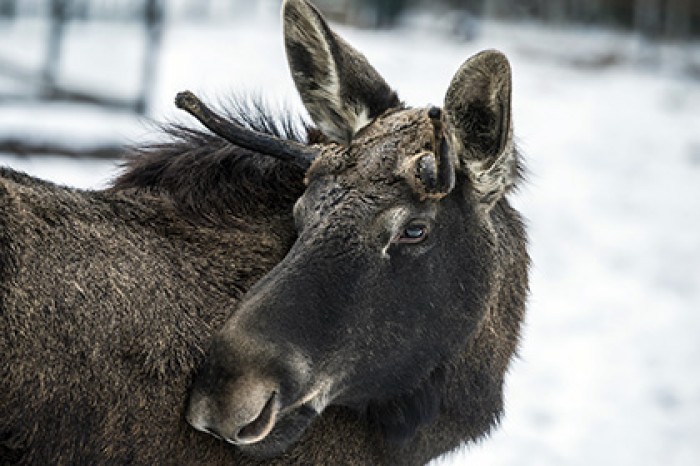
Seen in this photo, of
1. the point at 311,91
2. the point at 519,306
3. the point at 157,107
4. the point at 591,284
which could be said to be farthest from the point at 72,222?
the point at 157,107

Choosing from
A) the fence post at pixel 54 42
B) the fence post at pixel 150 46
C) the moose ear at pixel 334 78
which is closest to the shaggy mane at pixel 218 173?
the moose ear at pixel 334 78

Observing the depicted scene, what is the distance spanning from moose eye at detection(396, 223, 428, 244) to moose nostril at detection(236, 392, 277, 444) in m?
0.73

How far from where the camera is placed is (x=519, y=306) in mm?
4660

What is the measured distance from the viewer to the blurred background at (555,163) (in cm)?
856

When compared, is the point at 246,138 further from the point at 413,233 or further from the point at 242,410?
the point at 242,410

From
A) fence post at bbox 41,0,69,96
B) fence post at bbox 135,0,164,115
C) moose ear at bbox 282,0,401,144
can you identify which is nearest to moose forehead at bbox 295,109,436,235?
moose ear at bbox 282,0,401,144

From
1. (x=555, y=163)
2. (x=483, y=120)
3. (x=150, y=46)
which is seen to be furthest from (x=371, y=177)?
(x=555, y=163)

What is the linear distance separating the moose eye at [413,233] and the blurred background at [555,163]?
3.46ft

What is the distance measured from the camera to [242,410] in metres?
3.56

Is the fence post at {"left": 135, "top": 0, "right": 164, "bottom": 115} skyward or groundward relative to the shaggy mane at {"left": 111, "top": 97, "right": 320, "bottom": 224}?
groundward

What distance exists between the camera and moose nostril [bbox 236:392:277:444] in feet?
11.8

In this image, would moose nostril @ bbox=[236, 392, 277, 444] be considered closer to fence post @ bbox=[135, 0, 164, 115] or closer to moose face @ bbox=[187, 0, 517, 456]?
moose face @ bbox=[187, 0, 517, 456]

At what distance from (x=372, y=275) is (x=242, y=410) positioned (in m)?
0.65

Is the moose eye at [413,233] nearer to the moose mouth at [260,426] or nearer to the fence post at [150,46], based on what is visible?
the moose mouth at [260,426]
